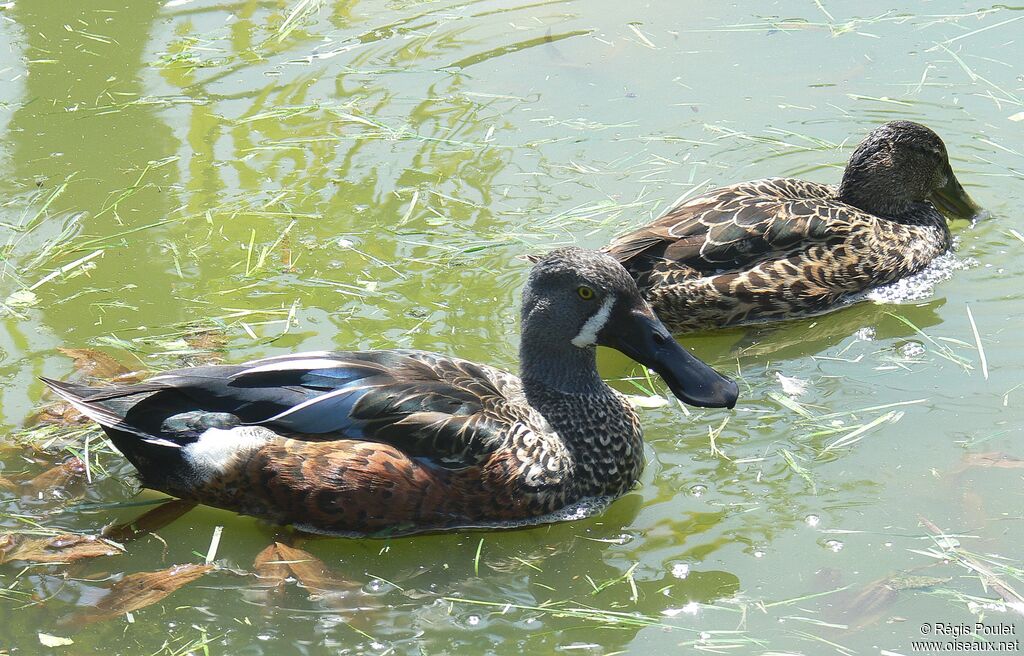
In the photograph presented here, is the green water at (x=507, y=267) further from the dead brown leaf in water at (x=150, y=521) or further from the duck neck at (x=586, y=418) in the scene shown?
the duck neck at (x=586, y=418)

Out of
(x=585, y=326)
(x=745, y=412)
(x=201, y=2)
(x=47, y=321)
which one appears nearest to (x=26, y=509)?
(x=47, y=321)

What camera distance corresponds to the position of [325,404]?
5.78m

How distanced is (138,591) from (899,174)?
17.9ft

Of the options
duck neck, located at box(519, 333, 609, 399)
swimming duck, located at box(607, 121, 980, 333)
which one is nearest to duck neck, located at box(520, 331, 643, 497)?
duck neck, located at box(519, 333, 609, 399)

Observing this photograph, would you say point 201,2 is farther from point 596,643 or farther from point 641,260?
point 596,643

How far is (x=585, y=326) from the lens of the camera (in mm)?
6160

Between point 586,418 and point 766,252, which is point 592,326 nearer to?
point 586,418

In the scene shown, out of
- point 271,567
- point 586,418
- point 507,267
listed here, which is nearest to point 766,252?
point 507,267

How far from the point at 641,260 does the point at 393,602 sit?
289cm

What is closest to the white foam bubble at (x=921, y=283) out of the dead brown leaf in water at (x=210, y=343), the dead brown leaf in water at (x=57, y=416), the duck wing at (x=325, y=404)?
the duck wing at (x=325, y=404)

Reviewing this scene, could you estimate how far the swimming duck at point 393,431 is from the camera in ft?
18.8

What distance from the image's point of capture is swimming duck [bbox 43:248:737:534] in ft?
18.8

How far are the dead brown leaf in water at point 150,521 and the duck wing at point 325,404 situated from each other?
0.38 metres

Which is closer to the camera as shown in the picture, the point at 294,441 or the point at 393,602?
the point at 393,602
